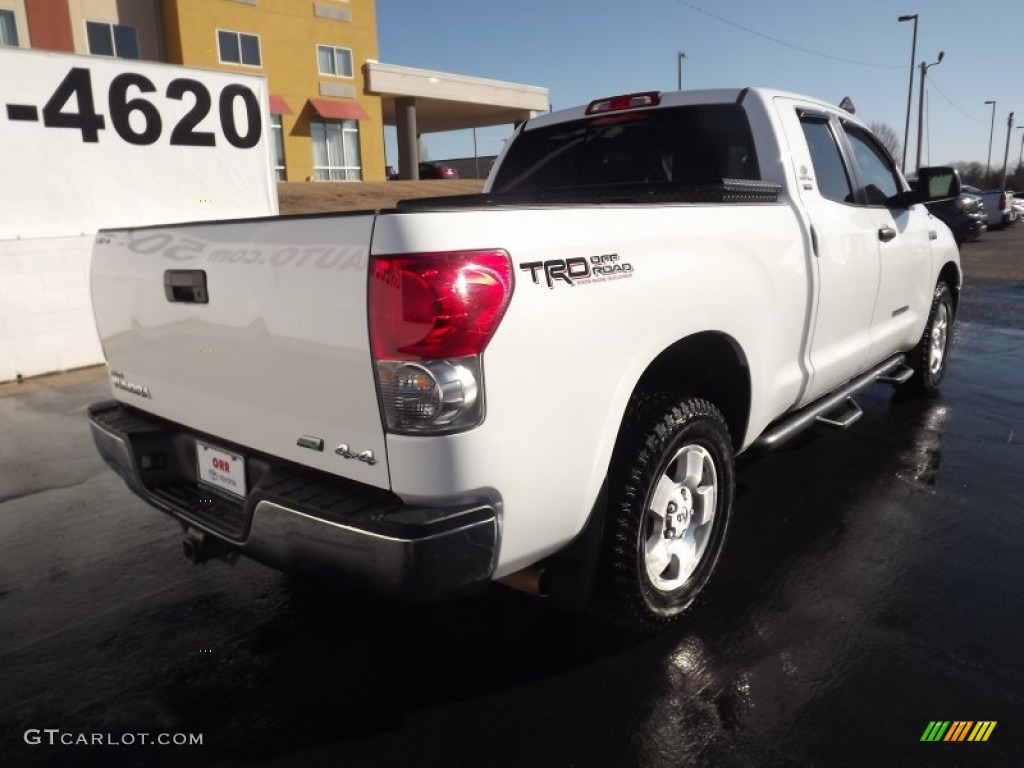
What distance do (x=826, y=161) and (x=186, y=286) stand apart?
321cm

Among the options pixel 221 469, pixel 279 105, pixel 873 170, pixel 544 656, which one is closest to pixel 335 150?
pixel 279 105

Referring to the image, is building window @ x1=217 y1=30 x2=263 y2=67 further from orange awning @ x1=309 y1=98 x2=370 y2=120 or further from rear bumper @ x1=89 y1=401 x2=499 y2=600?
rear bumper @ x1=89 y1=401 x2=499 y2=600

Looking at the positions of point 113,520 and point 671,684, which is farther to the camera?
point 113,520

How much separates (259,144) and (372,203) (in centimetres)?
1368

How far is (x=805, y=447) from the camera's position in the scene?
491 cm

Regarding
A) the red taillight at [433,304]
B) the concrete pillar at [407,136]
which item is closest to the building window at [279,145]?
the concrete pillar at [407,136]

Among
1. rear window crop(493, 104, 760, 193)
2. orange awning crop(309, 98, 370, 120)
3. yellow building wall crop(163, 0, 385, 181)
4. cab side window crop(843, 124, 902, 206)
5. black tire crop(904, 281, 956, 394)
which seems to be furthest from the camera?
orange awning crop(309, 98, 370, 120)

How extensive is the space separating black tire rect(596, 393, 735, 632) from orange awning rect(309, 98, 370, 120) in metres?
30.7

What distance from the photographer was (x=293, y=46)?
29812 mm

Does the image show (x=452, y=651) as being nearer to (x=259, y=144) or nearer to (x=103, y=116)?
(x=103, y=116)

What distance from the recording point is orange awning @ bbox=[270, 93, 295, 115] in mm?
28989

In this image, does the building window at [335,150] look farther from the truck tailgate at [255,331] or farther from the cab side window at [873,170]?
the truck tailgate at [255,331]

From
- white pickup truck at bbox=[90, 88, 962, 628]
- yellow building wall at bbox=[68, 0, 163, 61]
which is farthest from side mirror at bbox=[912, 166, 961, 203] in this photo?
yellow building wall at bbox=[68, 0, 163, 61]

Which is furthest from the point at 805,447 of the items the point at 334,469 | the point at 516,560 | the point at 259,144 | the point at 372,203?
the point at 372,203
